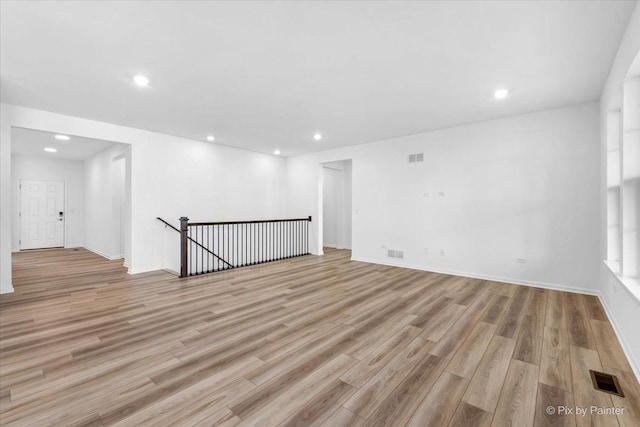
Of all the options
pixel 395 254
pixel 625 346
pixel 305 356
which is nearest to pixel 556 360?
pixel 625 346

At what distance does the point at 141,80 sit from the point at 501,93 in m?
4.59

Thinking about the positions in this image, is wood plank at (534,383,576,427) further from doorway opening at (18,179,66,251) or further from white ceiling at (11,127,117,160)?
doorway opening at (18,179,66,251)


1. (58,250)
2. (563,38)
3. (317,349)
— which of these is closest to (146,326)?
(317,349)

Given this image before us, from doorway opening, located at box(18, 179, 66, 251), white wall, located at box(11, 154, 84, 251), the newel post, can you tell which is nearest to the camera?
the newel post

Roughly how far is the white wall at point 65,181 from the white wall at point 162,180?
549cm

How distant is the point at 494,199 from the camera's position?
4.82 m

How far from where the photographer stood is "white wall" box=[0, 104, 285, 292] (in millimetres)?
4176

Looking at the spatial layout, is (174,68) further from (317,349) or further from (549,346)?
(549,346)

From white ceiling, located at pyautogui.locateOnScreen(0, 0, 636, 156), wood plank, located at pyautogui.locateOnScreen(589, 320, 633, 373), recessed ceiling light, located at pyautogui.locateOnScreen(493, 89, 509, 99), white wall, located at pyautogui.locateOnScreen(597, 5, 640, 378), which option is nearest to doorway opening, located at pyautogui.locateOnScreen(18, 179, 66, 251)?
white ceiling, located at pyautogui.locateOnScreen(0, 0, 636, 156)

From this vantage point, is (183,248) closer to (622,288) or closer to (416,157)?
(416,157)

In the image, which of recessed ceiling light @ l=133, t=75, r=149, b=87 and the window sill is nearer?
the window sill

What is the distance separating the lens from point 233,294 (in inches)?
159

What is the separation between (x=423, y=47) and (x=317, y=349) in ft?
9.78

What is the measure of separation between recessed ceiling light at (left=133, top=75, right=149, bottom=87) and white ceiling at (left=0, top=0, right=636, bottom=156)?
77 millimetres
